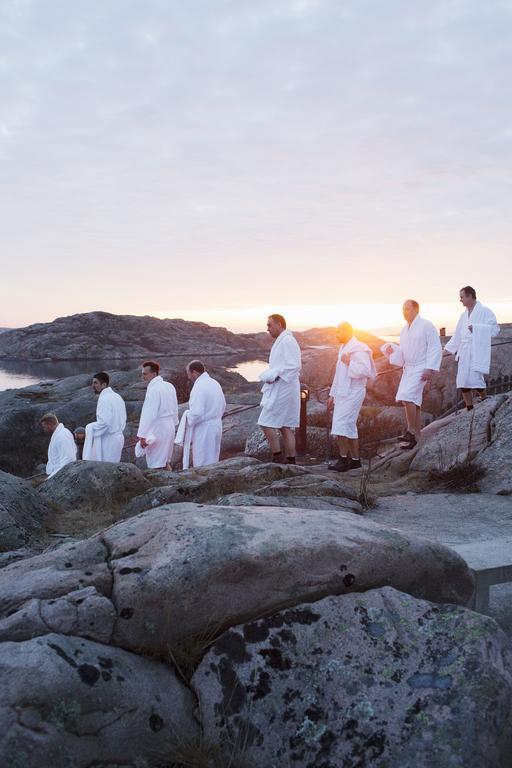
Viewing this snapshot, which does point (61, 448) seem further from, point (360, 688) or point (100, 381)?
point (360, 688)

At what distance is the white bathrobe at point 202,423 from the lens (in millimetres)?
11625

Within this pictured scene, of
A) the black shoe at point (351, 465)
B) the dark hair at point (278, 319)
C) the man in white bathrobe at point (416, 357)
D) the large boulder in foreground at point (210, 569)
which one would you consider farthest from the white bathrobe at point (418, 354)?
the large boulder in foreground at point (210, 569)

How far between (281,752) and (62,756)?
3.01 ft

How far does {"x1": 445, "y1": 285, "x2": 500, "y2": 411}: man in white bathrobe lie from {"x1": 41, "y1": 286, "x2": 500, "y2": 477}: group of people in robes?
2 cm

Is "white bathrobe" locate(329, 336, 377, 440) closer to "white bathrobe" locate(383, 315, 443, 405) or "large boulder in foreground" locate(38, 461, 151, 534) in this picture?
"white bathrobe" locate(383, 315, 443, 405)

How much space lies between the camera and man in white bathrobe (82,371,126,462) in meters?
12.4

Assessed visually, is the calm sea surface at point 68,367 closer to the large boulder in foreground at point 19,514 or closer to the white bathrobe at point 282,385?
the white bathrobe at point 282,385

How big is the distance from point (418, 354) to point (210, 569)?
25.7ft

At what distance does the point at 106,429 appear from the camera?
12453 mm

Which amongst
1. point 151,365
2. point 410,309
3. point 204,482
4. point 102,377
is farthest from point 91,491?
point 410,309

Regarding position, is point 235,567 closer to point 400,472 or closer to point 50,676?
point 50,676

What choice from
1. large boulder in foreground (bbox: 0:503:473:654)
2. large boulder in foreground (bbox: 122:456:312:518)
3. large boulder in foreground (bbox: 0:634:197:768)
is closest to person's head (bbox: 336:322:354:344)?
large boulder in foreground (bbox: 122:456:312:518)

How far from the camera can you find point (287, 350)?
34.7 feet

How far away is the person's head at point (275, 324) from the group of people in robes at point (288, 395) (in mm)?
13
